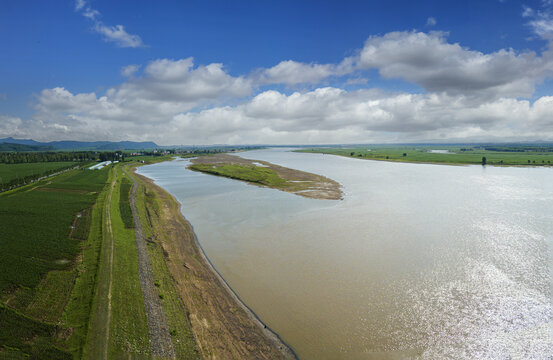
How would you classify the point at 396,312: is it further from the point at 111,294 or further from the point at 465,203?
the point at 465,203

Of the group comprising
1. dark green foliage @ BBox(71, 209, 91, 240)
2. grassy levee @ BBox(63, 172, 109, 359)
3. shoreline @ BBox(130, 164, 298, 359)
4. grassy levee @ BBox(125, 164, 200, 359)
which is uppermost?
dark green foliage @ BBox(71, 209, 91, 240)

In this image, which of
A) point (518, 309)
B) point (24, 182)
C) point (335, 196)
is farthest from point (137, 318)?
point (24, 182)

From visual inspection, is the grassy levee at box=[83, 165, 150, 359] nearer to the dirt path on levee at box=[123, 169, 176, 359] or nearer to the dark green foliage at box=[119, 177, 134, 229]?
the dirt path on levee at box=[123, 169, 176, 359]

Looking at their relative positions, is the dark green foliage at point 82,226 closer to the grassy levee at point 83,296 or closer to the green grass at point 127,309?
the grassy levee at point 83,296

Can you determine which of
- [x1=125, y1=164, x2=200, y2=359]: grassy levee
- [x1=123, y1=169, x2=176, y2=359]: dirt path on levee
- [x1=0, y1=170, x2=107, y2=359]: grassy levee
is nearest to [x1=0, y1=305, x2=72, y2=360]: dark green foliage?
[x1=0, y1=170, x2=107, y2=359]: grassy levee

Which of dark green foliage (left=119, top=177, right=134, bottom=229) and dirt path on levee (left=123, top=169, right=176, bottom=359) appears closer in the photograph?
dirt path on levee (left=123, top=169, right=176, bottom=359)

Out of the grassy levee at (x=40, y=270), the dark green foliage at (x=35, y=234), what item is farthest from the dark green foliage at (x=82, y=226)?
the dark green foliage at (x=35, y=234)
